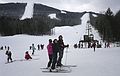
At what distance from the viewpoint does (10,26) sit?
4375 inches

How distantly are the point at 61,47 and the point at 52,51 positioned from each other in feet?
2.06

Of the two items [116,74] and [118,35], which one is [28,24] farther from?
[116,74]

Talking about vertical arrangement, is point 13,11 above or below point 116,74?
above

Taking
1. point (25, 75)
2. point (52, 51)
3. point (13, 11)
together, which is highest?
point (13, 11)

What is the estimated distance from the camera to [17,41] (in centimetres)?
8206

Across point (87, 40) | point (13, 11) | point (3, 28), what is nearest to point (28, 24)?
point (3, 28)

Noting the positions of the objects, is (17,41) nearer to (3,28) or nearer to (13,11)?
(3,28)

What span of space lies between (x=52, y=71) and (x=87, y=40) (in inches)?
1673

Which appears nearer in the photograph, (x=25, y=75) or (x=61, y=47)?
(x=25, y=75)

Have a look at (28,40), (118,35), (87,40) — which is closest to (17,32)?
(28,40)

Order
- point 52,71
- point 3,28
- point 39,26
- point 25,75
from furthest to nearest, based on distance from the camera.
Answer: point 39,26, point 3,28, point 52,71, point 25,75

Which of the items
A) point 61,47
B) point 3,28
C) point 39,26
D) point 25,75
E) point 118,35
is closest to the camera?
point 25,75

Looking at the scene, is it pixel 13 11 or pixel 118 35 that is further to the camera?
pixel 13 11

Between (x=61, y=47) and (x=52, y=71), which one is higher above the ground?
(x=61, y=47)
